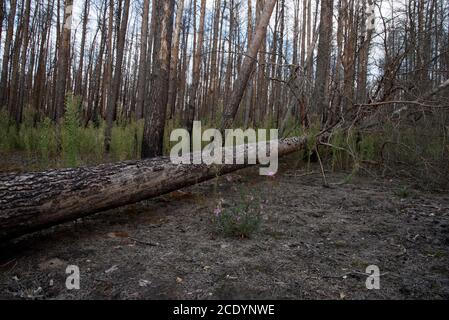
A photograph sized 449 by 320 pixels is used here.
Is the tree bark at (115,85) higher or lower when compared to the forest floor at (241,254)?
higher

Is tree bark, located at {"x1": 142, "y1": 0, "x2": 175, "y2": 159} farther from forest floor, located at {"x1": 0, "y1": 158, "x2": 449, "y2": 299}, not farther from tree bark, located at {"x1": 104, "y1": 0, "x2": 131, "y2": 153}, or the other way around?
tree bark, located at {"x1": 104, "y1": 0, "x2": 131, "y2": 153}

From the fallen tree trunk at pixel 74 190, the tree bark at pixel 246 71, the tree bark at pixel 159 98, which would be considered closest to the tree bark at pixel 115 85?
the tree bark at pixel 159 98

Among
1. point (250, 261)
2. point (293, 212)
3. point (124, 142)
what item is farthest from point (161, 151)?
point (250, 261)

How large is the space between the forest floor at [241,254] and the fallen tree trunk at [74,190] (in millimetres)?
196

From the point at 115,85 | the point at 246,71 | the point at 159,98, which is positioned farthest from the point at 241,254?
the point at 115,85

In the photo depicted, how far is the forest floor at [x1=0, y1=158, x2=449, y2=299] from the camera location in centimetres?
154

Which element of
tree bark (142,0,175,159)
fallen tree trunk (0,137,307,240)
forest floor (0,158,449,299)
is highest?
tree bark (142,0,175,159)

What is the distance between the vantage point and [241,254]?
1938 mm

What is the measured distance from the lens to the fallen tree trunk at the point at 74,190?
1.85 meters

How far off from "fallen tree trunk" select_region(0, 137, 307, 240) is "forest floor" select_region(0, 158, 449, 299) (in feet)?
0.64

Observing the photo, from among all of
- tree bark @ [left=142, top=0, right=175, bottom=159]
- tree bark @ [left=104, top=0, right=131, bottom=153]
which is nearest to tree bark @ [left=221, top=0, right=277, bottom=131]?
tree bark @ [left=142, top=0, right=175, bottom=159]

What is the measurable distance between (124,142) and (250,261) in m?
3.59

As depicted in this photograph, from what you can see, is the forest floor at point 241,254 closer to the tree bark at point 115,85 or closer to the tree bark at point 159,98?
the tree bark at point 159,98
